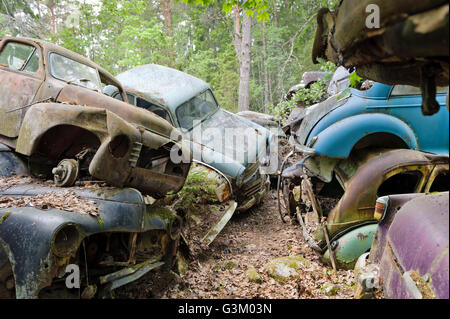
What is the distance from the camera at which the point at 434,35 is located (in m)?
1.10

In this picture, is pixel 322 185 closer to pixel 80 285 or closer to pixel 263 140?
pixel 263 140

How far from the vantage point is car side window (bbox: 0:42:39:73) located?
3.74 metres

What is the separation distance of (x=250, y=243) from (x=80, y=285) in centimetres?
303

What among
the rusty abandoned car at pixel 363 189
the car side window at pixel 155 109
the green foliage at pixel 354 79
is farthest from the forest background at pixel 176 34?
the rusty abandoned car at pixel 363 189

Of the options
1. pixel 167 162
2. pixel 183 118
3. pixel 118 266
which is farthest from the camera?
pixel 183 118

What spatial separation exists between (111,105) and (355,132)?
3111 millimetres

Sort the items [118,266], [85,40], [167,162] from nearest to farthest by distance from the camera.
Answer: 1. [118,266]
2. [167,162]
3. [85,40]

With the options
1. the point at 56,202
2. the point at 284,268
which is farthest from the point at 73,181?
the point at 284,268

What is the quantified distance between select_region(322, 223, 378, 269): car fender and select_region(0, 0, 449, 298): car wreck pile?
1 centimetres

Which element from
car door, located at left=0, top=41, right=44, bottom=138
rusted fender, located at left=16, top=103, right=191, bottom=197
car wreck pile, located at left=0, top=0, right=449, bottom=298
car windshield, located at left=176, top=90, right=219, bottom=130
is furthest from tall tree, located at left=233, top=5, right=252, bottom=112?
rusted fender, located at left=16, top=103, right=191, bottom=197

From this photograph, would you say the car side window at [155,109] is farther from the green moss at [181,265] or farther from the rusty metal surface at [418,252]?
the rusty metal surface at [418,252]

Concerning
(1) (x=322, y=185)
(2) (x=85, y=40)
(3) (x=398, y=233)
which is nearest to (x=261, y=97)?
(2) (x=85, y=40)

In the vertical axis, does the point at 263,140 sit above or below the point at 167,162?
below
